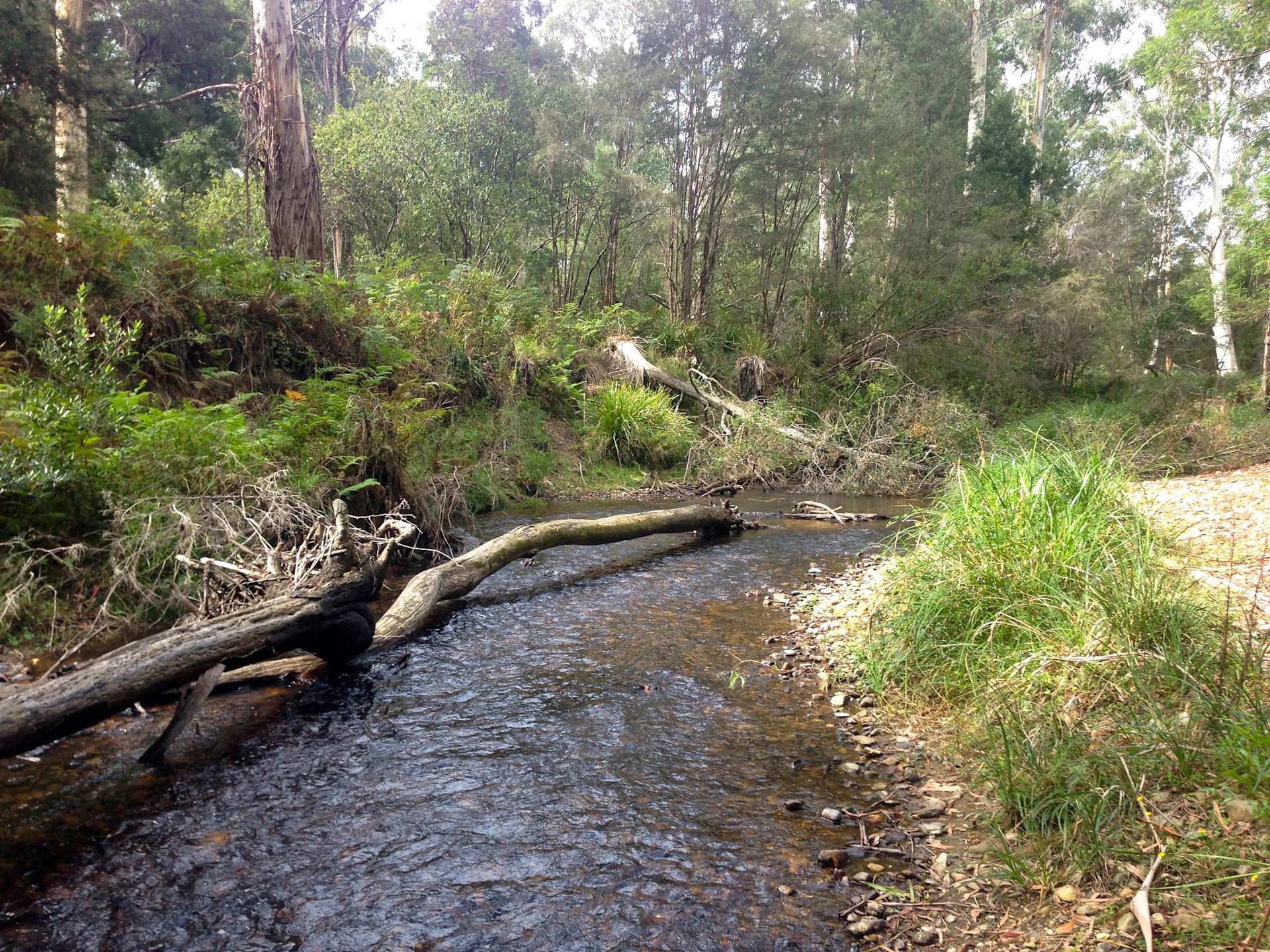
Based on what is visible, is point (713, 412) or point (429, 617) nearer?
point (429, 617)

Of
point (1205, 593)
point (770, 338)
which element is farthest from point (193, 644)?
point (770, 338)

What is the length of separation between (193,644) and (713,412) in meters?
12.3

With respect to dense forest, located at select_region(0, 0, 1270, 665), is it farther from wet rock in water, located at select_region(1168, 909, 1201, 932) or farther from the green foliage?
wet rock in water, located at select_region(1168, 909, 1201, 932)

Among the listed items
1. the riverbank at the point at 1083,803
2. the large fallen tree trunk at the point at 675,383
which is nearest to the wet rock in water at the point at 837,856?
the riverbank at the point at 1083,803

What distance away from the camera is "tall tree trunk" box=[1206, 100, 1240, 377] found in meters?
22.3

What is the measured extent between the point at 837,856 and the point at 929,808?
2.05ft

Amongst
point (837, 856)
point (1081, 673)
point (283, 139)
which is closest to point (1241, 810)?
point (1081, 673)

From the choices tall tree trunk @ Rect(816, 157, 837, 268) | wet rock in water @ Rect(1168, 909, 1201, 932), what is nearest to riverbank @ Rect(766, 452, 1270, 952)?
wet rock in water @ Rect(1168, 909, 1201, 932)

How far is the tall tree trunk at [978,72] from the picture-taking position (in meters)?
25.8

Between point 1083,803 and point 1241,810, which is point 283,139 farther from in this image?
point 1241,810

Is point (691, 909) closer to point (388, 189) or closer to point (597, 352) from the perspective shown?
point (597, 352)

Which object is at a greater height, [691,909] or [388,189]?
[388,189]

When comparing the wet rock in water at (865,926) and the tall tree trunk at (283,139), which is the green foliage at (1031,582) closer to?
the wet rock in water at (865,926)

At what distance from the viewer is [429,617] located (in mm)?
6125
